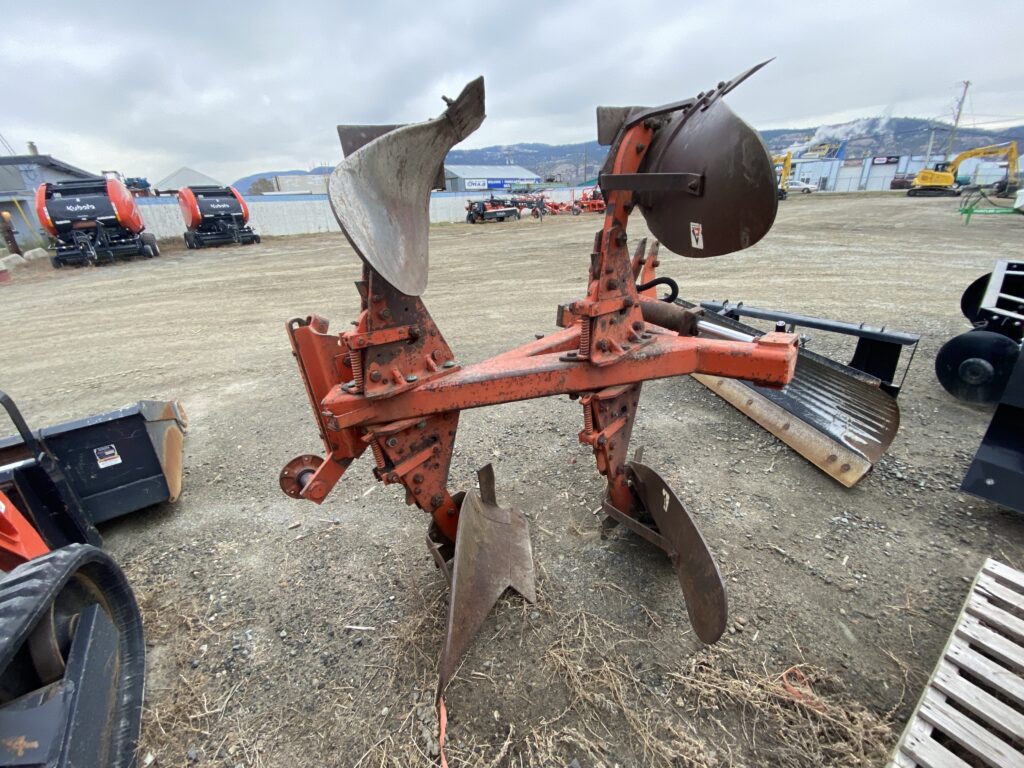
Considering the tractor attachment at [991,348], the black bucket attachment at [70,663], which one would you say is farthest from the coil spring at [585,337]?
the tractor attachment at [991,348]

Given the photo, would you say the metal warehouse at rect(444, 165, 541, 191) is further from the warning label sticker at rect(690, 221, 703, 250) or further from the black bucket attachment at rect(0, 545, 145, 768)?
the black bucket attachment at rect(0, 545, 145, 768)

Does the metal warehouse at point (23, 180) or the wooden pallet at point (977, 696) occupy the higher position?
the metal warehouse at point (23, 180)

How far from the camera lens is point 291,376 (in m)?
5.33

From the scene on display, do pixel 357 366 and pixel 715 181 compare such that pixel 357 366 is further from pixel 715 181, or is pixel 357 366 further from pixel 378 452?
pixel 715 181

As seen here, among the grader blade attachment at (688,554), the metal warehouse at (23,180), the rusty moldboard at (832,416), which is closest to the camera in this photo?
the grader blade attachment at (688,554)

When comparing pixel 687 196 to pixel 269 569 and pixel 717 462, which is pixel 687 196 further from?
pixel 269 569

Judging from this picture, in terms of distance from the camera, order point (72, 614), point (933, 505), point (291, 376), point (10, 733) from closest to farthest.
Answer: point (10, 733) < point (72, 614) < point (933, 505) < point (291, 376)

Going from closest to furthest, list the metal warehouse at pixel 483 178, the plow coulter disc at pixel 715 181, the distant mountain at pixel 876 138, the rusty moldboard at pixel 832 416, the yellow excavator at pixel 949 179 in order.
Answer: the plow coulter disc at pixel 715 181 < the rusty moldboard at pixel 832 416 < the yellow excavator at pixel 949 179 < the metal warehouse at pixel 483 178 < the distant mountain at pixel 876 138

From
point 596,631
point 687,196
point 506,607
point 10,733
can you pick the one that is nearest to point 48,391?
point 10,733

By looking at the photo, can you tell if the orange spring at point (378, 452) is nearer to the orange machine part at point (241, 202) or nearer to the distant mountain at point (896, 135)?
the orange machine part at point (241, 202)

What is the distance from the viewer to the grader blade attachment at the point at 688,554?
1.93 m

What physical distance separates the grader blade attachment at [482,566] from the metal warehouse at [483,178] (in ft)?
179

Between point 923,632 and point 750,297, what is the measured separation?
6.57 meters

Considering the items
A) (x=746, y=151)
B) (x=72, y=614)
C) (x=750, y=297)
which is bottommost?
(x=750, y=297)
